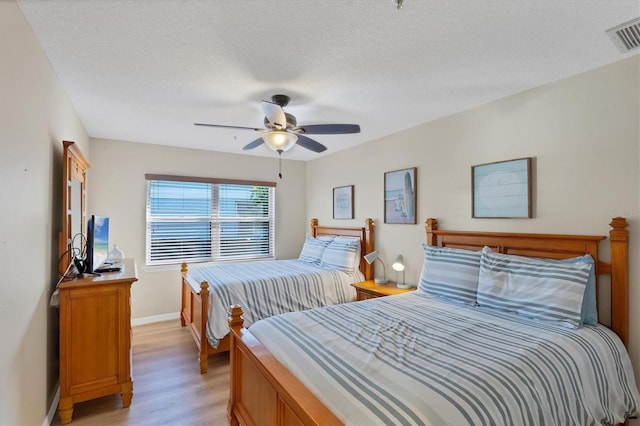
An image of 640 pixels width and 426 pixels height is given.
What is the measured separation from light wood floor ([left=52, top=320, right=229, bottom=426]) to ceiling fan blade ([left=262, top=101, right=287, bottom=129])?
2.26 meters

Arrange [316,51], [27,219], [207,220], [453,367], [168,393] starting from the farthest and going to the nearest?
[207,220]
[168,393]
[316,51]
[27,219]
[453,367]

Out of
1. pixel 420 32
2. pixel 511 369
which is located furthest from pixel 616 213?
pixel 420 32

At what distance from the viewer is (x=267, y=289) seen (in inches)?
132

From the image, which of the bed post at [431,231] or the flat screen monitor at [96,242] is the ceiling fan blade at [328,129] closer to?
the bed post at [431,231]

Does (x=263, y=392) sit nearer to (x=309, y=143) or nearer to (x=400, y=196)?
(x=309, y=143)

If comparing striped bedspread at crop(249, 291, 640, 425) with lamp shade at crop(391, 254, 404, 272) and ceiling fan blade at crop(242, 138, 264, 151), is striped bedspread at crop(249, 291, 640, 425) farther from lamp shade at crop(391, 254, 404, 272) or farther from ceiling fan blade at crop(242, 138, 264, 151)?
ceiling fan blade at crop(242, 138, 264, 151)

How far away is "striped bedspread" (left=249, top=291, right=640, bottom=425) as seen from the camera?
1227 millimetres

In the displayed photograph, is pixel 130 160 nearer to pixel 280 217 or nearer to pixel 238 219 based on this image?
pixel 238 219

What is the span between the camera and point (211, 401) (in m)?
2.51

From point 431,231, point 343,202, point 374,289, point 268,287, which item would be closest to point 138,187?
point 268,287

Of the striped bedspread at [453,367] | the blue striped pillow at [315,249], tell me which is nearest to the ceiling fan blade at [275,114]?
the striped bedspread at [453,367]

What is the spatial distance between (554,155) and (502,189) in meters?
0.45

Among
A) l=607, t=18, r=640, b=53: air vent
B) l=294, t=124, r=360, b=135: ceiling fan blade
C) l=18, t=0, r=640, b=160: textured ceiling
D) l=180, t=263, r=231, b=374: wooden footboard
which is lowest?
l=180, t=263, r=231, b=374: wooden footboard

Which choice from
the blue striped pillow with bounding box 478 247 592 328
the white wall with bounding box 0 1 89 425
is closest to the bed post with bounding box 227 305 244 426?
the white wall with bounding box 0 1 89 425
